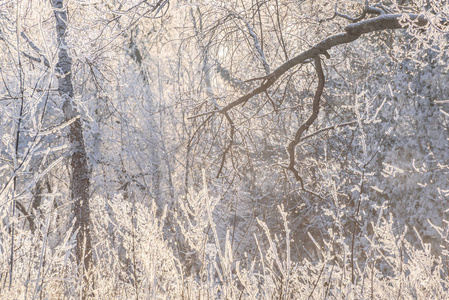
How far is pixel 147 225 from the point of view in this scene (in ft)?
6.77

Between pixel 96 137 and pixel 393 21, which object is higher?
pixel 96 137

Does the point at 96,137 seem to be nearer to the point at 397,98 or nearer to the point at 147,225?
the point at 397,98

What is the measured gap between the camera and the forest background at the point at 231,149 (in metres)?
1.84

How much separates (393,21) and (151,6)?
183 centimetres

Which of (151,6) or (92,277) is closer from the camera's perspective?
(92,277)

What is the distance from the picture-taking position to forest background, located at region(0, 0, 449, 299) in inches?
72.4

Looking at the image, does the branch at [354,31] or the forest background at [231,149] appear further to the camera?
the branch at [354,31]

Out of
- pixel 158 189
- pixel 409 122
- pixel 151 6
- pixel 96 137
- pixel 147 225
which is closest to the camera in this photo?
pixel 147 225

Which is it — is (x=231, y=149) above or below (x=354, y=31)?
below

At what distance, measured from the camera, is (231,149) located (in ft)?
13.3

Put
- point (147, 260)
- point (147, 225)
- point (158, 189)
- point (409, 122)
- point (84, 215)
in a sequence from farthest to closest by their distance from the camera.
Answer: point (158, 189), point (409, 122), point (84, 215), point (147, 225), point (147, 260)

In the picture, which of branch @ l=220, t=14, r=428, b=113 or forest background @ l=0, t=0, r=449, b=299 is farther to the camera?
branch @ l=220, t=14, r=428, b=113

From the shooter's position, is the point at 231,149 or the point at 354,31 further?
the point at 231,149

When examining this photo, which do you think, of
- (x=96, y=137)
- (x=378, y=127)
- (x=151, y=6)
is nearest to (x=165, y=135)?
(x=96, y=137)
